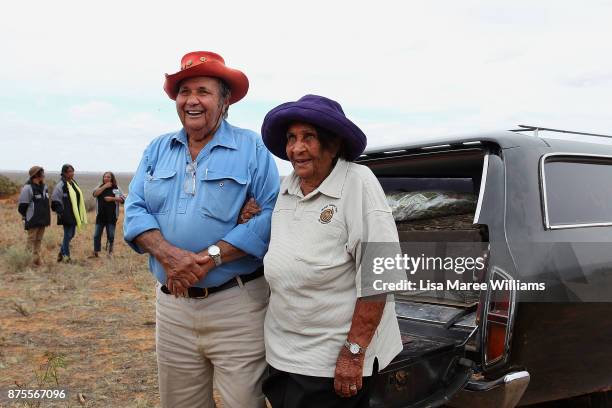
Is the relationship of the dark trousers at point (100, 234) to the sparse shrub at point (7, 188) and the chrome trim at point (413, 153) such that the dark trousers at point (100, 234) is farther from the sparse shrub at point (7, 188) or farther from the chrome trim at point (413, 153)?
the sparse shrub at point (7, 188)

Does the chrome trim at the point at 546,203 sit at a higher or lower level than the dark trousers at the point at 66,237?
higher

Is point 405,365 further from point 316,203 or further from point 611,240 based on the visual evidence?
point 611,240

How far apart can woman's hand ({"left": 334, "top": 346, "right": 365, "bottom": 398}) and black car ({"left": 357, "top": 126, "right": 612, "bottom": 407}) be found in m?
0.40

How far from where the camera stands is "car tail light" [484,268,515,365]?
2.62m

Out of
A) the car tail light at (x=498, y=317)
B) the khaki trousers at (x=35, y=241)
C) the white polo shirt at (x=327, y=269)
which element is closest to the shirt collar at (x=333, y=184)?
the white polo shirt at (x=327, y=269)

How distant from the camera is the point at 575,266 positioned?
290cm

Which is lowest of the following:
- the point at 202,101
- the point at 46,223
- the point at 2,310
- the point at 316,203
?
the point at 2,310

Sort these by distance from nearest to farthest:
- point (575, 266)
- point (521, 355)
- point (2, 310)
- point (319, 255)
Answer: point (319, 255), point (521, 355), point (575, 266), point (2, 310)

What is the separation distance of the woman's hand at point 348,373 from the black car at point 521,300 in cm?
40

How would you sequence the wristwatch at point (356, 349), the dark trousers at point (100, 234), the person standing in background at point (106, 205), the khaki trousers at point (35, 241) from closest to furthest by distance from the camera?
the wristwatch at point (356, 349) → the khaki trousers at point (35, 241) → the person standing in background at point (106, 205) → the dark trousers at point (100, 234)

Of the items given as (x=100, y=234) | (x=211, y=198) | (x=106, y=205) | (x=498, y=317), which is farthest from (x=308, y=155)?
(x=100, y=234)

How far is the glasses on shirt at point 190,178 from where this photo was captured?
8.17 feet

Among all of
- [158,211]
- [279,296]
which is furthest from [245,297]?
[158,211]

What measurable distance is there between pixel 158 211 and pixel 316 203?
730 mm
